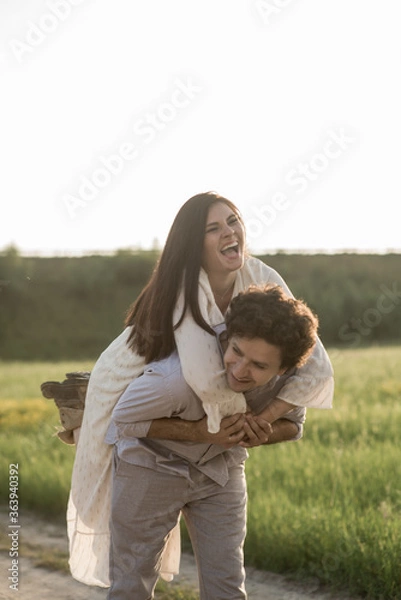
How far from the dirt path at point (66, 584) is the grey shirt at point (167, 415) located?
1714mm

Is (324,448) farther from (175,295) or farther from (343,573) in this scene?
(175,295)

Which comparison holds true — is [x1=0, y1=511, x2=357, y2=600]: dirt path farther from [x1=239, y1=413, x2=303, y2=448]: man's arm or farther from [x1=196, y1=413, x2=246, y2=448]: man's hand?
[x1=196, y1=413, x2=246, y2=448]: man's hand

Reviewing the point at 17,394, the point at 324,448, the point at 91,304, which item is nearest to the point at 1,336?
the point at 91,304

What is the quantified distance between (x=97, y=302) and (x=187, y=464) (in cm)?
3537

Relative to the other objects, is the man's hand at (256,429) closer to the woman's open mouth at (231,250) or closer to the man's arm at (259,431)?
the man's arm at (259,431)

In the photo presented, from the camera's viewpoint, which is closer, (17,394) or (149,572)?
(149,572)

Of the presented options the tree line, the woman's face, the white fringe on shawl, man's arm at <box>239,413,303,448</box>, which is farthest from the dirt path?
the tree line

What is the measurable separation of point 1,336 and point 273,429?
3284 centimetres

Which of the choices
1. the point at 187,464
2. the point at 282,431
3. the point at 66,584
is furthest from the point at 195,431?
the point at 66,584

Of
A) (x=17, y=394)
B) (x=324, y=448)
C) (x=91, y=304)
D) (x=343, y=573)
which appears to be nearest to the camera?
(x=343, y=573)

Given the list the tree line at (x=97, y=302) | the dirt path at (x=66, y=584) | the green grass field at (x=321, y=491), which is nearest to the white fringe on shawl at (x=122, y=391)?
the dirt path at (x=66, y=584)

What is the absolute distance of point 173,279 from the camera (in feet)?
9.95

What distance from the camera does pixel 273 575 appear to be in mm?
4898

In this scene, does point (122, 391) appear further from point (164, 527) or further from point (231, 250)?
point (231, 250)
